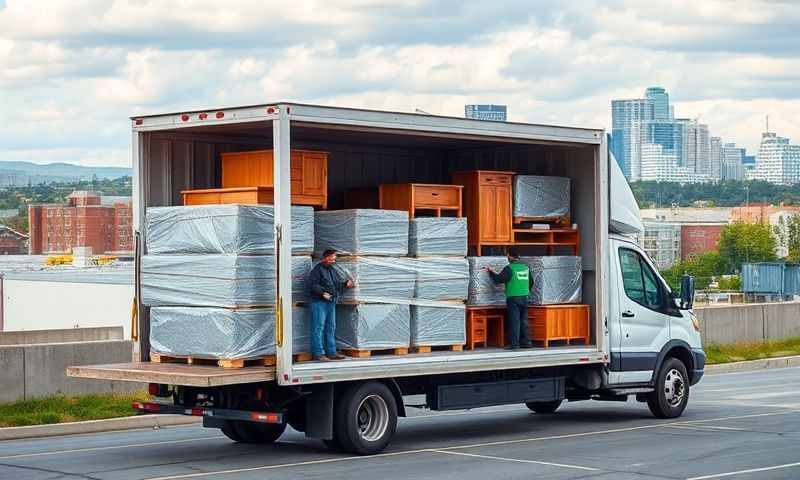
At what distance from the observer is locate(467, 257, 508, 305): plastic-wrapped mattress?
16531 mm

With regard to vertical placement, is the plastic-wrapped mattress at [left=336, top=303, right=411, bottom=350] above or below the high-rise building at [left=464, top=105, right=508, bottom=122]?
below

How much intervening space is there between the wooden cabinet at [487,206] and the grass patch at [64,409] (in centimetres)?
565

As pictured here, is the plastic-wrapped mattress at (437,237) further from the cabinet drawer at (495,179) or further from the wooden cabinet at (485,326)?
the cabinet drawer at (495,179)

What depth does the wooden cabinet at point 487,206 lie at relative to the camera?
16922 millimetres

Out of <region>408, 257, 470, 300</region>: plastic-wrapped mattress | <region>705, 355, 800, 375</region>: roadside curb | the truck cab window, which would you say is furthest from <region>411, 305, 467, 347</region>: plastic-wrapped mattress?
<region>705, 355, 800, 375</region>: roadside curb

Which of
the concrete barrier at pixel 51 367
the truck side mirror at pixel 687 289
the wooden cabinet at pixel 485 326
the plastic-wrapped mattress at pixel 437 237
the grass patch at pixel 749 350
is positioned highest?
the plastic-wrapped mattress at pixel 437 237

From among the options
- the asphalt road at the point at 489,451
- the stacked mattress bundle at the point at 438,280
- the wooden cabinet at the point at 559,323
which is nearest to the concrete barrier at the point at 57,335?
the asphalt road at the point at 489,451

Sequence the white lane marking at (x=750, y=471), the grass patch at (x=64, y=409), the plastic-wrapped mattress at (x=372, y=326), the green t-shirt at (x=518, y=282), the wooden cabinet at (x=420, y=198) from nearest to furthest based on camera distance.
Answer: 1. the white lane marking at (x=750, y=471)
2. the plastic-wrapped mattress at (x=372, y=326)
3. the wooden cabinet at (x=420, y=198)
4. the green t-shirt at (x=518, y=282)
5. the grass patch at (x=64, y=409)

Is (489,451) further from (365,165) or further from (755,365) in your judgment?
(755,365)

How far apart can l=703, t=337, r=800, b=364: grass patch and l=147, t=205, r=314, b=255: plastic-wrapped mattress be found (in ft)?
55.4

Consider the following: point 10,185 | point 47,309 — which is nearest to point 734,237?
point 10,185

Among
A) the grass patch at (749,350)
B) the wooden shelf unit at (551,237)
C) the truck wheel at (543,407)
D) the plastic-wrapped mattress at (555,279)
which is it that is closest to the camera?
the plastic-wrapped mattress at (555,279)

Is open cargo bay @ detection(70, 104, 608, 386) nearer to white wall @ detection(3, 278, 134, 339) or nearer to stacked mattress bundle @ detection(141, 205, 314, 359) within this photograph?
stacked mattress bundle @ detection(141, 205, 314, 359)

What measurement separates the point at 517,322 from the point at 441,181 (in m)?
3.32
